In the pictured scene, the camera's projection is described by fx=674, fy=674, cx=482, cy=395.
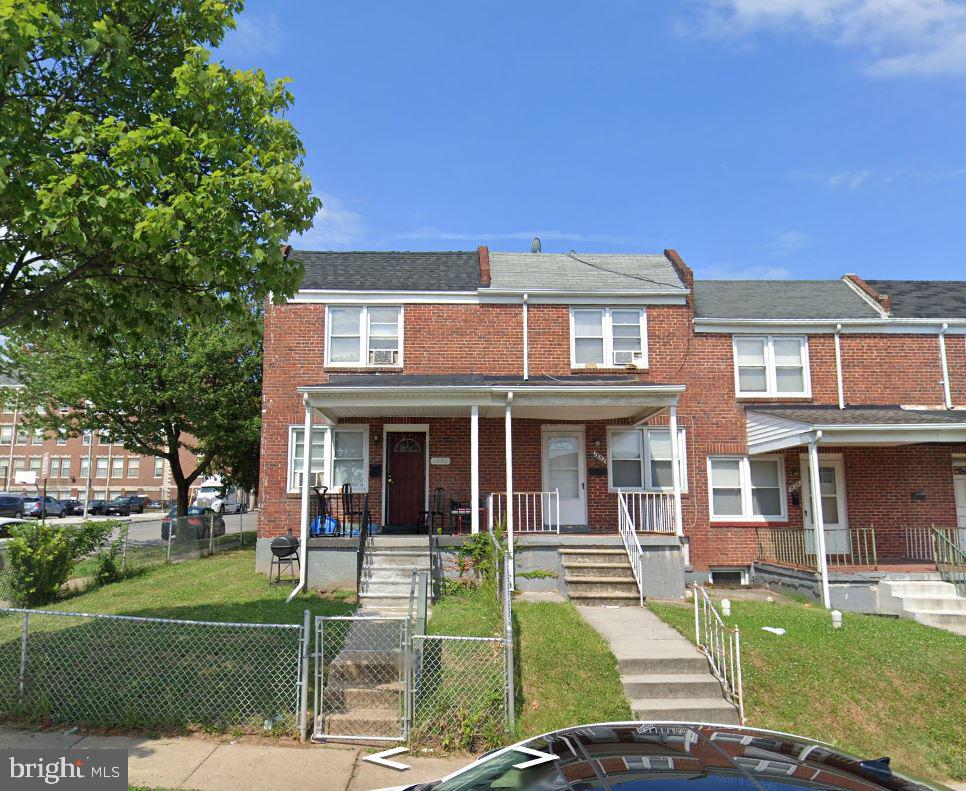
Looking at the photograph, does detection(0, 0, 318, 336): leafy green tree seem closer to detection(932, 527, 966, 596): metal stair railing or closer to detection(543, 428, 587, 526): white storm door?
detection(543, 428, 587, 526): white storm door

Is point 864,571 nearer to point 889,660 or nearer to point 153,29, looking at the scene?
point 889,660

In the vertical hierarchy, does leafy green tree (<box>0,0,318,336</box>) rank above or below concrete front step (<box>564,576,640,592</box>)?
above

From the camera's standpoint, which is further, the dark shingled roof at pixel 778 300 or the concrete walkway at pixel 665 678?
the dark shingled roof at pixel 778 300

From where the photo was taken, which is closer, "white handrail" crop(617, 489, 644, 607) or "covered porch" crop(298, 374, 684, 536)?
"white handrail" crop(617, 489, 644, 607)

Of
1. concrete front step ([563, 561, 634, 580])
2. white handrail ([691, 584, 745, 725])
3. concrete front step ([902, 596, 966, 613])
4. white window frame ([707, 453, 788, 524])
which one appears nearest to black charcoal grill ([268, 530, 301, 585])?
concrete front step ([563, 561, 634, 580])

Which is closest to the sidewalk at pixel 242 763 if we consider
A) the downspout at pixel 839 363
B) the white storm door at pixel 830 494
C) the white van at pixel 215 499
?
the white storm door at pixel 830 494

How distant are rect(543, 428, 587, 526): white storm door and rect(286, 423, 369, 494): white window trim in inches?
165

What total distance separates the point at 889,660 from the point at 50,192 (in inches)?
436

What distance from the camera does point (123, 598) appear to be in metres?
12.7

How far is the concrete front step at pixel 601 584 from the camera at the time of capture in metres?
12.0

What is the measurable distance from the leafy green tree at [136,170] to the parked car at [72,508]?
44.9 meters

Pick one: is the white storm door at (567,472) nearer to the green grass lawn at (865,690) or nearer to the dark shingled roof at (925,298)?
the green grass lawn at (865,690)

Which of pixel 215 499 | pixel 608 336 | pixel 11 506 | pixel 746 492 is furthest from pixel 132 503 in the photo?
pixel 746 492

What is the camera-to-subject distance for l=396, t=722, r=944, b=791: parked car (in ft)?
8.90
